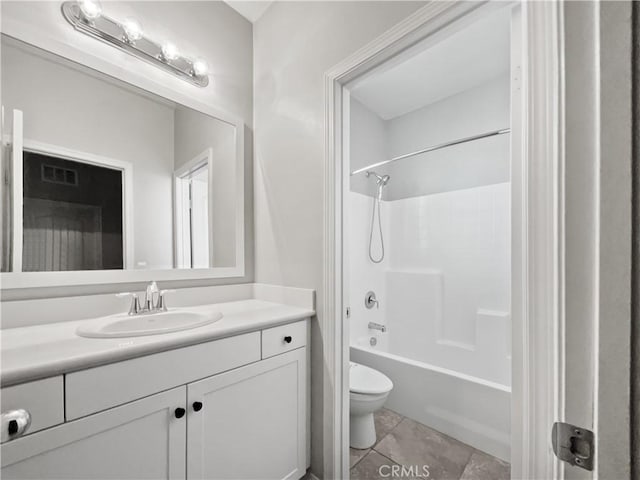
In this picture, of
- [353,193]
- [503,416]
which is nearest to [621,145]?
[503,416]

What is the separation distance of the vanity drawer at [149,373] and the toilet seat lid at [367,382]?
0.81 meters

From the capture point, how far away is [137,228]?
1.35 meters

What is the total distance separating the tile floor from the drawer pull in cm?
142

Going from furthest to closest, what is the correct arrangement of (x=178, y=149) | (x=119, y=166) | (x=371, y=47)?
1. (x=178, y=149)
2. (x=119, y=166)
3. (x=371, y=47)

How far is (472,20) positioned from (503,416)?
1.91 metres

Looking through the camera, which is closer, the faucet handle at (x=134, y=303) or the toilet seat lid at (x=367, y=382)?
the faucet handle at (x=134, y=303)

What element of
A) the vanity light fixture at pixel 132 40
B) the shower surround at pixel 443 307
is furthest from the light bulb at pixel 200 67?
the shower surround at pixel 443 307

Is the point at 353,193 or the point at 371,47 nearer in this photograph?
the point at 371,47

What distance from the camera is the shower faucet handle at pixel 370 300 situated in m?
2.44

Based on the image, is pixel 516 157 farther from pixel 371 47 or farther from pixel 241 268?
pixel 241 268

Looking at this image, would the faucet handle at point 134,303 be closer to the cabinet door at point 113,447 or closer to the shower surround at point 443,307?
the cabinet door at point 113,447

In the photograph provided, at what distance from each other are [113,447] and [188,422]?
8.3 inches

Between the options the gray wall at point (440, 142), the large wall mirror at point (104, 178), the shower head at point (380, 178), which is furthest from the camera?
the shower head at point (380, 178)

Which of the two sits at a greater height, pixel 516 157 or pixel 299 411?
pixel 516 157
